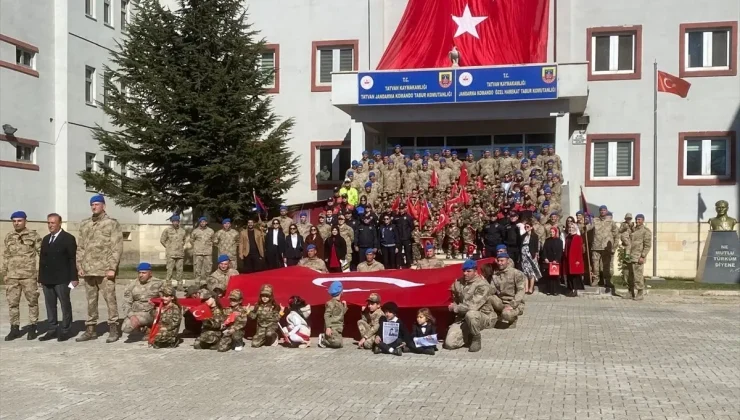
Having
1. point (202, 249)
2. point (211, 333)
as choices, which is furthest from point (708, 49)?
point (211, 333)

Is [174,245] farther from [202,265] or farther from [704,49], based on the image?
[704,49]

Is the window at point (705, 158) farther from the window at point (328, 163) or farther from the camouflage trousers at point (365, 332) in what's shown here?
Answer: the camouflage trousers at point (365, 332)

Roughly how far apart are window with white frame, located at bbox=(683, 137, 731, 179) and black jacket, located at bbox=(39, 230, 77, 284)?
21677 millimetres

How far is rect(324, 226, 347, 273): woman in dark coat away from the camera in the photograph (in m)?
19.6

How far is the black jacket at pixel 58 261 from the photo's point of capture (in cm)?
1330

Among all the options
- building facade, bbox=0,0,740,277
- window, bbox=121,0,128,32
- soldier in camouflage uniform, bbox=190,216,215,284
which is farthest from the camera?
window, bbox=121,0,128,32

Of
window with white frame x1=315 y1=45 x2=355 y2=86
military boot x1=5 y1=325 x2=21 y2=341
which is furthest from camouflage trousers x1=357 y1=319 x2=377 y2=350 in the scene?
window with white frame x1=315 y1=45 x2=355 y2=86

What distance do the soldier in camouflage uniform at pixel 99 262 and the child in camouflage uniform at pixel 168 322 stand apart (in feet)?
2.91

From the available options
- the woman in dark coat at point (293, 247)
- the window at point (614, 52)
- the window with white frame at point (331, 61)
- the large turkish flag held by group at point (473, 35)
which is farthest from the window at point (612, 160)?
the woman in dark coat at point (293, 247)

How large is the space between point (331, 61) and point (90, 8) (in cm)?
1001

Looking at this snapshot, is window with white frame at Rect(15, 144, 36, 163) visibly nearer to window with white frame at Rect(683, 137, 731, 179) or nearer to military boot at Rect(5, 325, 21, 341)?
military boot at Rect(5, 325, 21, 341)

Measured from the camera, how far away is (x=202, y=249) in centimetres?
2100

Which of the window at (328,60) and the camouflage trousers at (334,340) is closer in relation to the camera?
the camouflage trousers at (334,340)

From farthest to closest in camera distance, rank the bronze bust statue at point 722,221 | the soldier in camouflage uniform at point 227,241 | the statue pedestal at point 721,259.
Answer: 1. the bronze bust statue at point 722,221
2. the statue pedestal at point 721,259
3. the soldier in camouflage uniform at point 227,241
